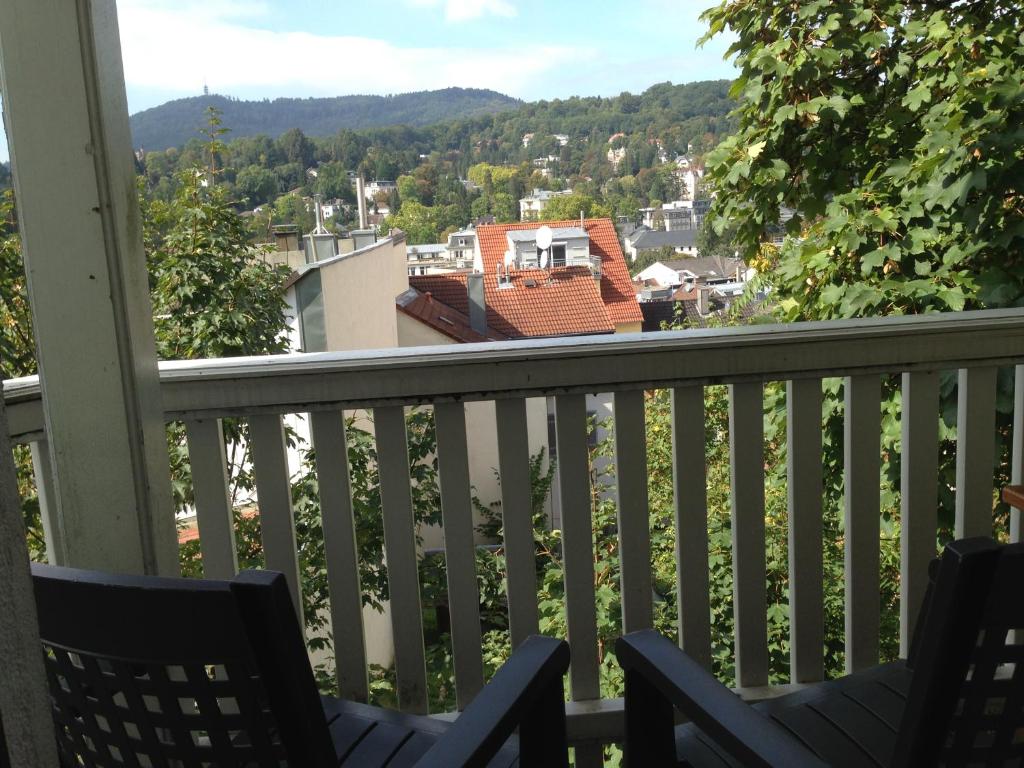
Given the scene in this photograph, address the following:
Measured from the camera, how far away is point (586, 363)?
67.8 inches

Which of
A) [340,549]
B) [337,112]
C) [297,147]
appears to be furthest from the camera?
[337,112]

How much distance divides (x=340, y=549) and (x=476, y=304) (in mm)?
2302

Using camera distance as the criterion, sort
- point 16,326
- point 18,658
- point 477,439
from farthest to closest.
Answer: point 477,439 → point 16,326 → point 18,658

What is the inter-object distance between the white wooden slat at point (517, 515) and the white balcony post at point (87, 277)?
63cm

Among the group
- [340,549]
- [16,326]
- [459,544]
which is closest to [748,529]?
[459,544]

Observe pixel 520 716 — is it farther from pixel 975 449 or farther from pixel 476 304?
pixel 476 304

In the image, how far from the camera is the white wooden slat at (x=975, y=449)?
1846 mm

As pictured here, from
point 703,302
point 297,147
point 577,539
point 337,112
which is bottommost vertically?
point 703,302

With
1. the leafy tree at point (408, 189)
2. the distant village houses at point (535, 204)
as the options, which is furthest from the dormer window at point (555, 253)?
the leafy tree at point (408, 189)

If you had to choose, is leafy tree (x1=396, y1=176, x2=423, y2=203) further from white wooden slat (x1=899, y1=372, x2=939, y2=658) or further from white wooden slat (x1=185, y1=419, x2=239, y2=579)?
white wooden slat (x1=899, y1=372, x2=939, y2=658)

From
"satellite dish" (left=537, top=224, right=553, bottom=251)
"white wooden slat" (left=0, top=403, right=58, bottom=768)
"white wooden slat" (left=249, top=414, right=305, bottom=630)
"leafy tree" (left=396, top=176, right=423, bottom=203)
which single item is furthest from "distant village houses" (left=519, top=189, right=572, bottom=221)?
"white wooden slat" (left=0, top=403, right=58, bottom=768)

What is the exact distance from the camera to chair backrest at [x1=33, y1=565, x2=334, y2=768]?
811mm

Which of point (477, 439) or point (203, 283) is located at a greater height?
point (203, 283)

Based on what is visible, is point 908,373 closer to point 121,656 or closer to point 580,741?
point 580,741
